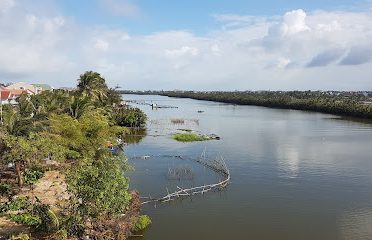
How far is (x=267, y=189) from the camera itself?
96.0 ft

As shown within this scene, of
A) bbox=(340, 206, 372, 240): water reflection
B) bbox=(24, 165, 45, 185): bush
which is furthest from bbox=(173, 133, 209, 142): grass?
bbox=(340, 206, 372, 240): water reflection

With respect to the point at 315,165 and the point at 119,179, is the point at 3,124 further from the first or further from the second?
the point at 315,165

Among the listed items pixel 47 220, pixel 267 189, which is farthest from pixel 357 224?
pixel 47 220

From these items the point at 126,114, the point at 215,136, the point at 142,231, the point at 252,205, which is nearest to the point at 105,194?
the point at 142,231

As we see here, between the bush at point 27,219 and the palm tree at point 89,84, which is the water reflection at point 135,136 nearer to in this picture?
the palm tree at point 89,84

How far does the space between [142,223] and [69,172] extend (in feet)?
16.2

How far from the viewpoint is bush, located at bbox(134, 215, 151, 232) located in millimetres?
21202

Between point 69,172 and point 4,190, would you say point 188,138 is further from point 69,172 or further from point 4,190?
point 69,172

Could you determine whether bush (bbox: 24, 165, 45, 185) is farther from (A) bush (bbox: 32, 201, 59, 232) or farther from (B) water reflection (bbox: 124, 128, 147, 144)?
(B) water reflection (bbox: 124, 128, 147, 144)

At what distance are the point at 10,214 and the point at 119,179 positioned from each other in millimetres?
5391

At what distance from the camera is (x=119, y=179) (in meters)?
18.7

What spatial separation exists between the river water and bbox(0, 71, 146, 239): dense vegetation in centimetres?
322

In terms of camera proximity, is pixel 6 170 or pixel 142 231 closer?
pixel 142 231

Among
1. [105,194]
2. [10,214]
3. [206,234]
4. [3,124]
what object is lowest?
[206,234]
